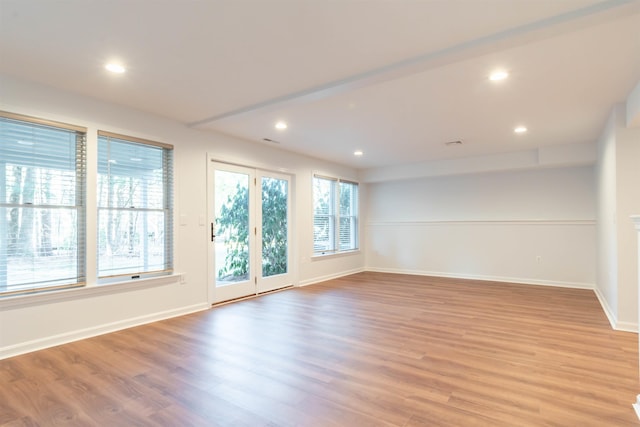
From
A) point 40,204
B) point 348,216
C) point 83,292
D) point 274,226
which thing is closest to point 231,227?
point 274,226

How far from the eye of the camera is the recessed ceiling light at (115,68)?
9.14 ft

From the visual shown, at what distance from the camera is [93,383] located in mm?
2457

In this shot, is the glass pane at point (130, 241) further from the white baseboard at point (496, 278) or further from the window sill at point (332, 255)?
the white baseboard at point (496, 278)

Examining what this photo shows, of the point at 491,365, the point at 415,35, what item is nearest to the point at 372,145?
the point at 415,35

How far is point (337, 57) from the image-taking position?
2.66 m

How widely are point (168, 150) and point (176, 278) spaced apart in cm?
160

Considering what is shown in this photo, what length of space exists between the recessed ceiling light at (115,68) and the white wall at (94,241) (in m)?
0.88

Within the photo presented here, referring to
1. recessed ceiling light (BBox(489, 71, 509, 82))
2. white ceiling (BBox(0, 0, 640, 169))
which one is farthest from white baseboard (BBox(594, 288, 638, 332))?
recessed ceiling light (BBox(489, 71, 509, 82))

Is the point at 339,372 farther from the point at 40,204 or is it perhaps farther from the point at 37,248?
the point at 40,204

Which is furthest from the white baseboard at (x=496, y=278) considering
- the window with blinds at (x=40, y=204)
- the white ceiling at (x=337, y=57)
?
the window with blinds at (x=40, y=204)

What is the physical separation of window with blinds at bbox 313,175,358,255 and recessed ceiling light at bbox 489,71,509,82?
4039 millimetres

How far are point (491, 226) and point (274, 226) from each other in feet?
14.0

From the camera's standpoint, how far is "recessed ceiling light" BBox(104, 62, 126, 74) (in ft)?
9.14

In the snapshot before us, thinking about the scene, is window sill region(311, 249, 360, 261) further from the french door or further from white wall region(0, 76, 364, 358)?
white wall region(0, 76, 364, 358)
